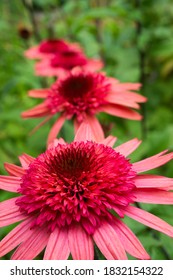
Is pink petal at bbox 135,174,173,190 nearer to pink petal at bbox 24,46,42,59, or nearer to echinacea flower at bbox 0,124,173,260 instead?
echinacea flower at bbox 0,124,173,260

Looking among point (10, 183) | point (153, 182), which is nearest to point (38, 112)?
point (10, 183)

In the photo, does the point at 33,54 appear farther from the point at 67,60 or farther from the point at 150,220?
the point at 150,220

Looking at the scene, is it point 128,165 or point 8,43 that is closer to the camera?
point 128,165

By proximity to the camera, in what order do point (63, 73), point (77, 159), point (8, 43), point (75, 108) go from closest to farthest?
point (77, 159) → point (75, 108) → point (63, 73) → point (8, 43)

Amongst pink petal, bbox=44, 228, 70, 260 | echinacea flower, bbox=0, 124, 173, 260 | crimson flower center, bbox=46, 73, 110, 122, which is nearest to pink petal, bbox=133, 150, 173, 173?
echinacea flower, bbox=0, 124, 173, 260
